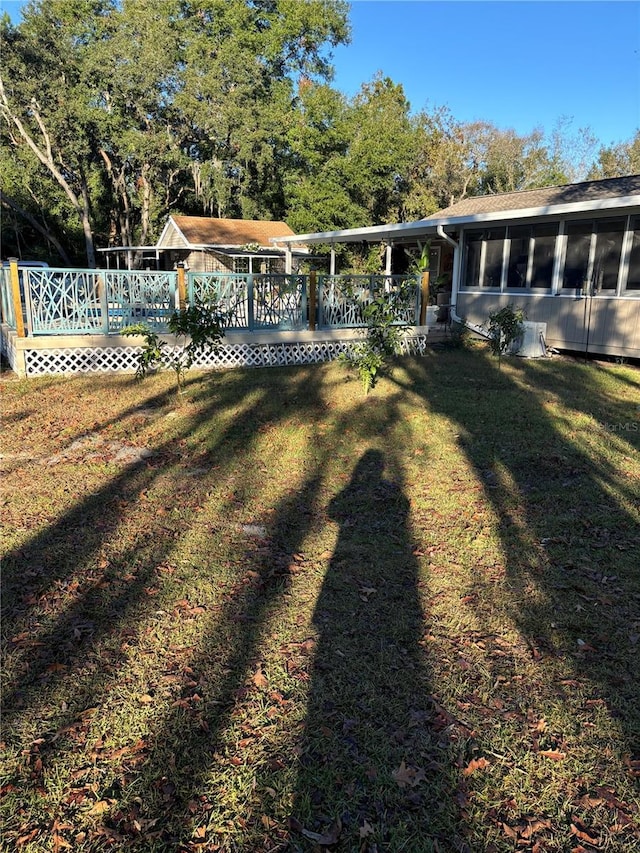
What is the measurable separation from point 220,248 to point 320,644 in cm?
2295

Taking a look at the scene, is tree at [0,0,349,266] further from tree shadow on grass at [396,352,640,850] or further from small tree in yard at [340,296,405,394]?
tree shadow on grass at [396,352,640,850]

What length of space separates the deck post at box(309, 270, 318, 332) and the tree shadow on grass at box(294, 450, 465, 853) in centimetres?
758

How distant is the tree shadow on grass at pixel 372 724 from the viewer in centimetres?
199

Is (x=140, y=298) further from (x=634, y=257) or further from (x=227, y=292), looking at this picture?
(x=634, y=257)

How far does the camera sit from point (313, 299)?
35.7 feet

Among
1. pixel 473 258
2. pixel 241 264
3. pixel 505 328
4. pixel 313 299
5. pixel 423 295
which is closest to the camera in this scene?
pixel 505 328

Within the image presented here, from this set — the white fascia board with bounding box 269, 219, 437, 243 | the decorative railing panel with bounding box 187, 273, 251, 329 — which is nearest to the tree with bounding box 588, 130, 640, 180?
the white fascia board with bounding box 269, 219, 437, 243

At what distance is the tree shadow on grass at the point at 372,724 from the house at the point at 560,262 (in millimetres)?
8840

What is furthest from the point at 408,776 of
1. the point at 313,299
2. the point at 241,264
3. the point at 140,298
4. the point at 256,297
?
the point at 241,264

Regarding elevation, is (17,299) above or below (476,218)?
below

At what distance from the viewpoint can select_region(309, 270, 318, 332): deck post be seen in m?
10.8

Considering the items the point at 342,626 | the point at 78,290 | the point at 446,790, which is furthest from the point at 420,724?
the point at 78,290

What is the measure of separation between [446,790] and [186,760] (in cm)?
96

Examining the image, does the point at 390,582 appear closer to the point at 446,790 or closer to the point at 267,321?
the point at 446,790
